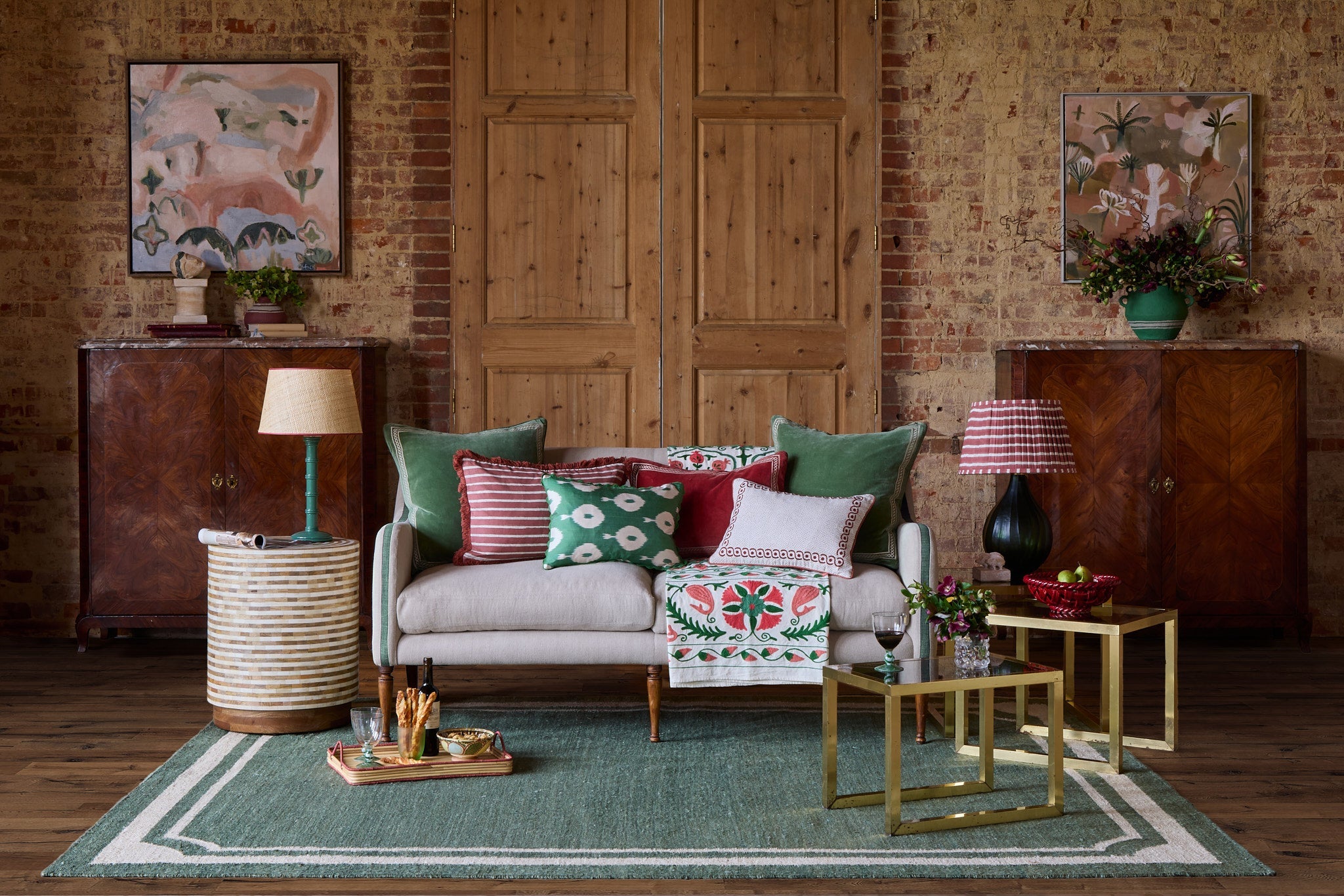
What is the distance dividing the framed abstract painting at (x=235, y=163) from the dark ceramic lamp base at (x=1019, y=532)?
323 centimetres

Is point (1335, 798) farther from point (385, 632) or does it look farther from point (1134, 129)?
point (1134, 129)

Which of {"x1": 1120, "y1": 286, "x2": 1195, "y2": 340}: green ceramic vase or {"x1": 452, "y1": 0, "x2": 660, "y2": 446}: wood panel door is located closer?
{"x1": 1120, "y1": 286, "x2": 1195, "y2": 340}: green ceramic vase

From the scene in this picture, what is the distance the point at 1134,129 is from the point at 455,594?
382 centimetres

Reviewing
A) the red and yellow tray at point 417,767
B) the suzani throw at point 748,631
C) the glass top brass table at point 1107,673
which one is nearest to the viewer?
the red and yellow tray at point 417,767

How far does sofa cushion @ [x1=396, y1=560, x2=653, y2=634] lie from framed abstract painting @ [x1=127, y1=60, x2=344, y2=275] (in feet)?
7.84

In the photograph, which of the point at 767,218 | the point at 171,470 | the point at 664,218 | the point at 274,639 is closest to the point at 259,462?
the point at 171,470

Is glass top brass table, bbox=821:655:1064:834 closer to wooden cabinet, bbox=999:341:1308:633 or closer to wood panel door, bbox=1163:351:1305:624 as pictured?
wooden cabinet, bbox=999:341:1308:633

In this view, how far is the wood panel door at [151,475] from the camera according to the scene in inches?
201

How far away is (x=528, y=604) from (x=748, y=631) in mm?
668

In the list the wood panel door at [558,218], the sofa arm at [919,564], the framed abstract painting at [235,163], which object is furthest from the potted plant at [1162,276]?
the framed abstract painting at [235,163]

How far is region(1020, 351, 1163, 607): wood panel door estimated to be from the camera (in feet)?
16.9

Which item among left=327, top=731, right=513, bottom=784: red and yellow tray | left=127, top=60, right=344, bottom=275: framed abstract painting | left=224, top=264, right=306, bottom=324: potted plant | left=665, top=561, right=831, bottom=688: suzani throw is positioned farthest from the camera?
left=127, top=60, right=344, bottom=275: framed abstract painting

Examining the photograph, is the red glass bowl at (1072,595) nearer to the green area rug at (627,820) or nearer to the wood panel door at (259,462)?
the green area rug at (627,820)

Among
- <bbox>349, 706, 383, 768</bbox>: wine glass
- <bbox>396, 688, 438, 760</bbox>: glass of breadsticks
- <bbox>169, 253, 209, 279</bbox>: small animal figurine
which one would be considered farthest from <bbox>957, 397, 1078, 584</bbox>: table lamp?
<bbox>169, 253, 209, 279</bbox>: small animal figurine
